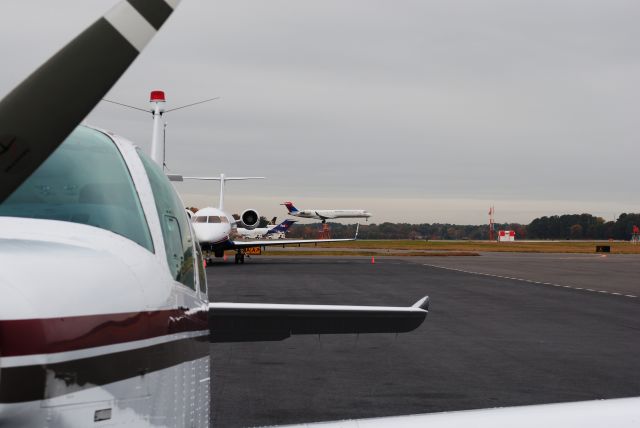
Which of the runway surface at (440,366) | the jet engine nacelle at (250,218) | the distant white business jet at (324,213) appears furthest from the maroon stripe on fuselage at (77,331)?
the distant white business jet at (324,213)

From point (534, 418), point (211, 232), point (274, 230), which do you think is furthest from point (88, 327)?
point (274, 230)

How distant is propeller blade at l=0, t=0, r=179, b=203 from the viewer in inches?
76.7

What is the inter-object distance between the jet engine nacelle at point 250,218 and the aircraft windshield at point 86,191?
36.9 m

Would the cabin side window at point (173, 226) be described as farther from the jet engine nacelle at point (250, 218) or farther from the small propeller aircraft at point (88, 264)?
the jet engine nacelle at point (250, 218)

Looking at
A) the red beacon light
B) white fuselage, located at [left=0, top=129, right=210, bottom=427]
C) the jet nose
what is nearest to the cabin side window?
white fuselage, located at [left=0, top=129, right=210, bottom=427]

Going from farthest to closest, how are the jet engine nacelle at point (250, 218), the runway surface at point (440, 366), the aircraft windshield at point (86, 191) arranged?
the jet engine nacelle at point (250, 218) < the runway surface at point (440, 366) < the aircraft windshield at point (86, 191)

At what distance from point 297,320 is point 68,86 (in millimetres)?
4280

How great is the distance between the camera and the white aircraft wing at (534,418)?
2924 mm

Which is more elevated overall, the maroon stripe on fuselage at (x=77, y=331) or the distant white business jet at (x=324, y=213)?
the distant white business jet at (x=324, y=213)

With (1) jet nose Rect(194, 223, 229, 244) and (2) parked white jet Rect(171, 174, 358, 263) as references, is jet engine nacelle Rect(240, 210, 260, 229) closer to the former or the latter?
(2) parked white jet Rect(171, 174, 358, 263)

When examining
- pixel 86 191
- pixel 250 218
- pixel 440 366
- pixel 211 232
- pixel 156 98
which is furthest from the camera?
pixel 250 218

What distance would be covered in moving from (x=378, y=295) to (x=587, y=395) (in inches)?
493

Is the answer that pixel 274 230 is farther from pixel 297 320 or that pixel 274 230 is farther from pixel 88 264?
pixel 88 264

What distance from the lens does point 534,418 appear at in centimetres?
303
